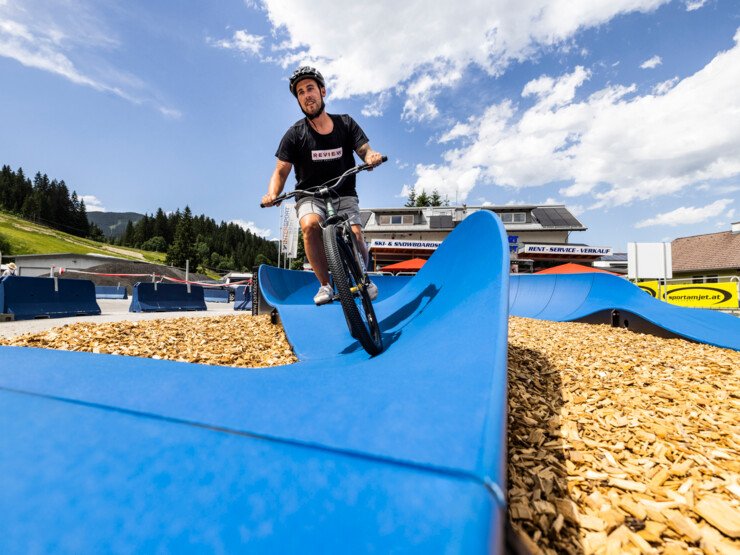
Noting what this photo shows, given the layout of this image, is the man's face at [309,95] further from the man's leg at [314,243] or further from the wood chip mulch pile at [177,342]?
the wood chip mulch pile at [177,342]

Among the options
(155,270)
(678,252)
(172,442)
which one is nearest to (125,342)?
(172,442)

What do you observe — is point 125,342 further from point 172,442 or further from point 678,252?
point 678,252

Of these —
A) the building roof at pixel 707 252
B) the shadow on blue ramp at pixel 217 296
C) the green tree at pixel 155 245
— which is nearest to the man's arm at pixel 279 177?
the shadow on blue ramp at pixel 217 296

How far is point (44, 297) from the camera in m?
7.40

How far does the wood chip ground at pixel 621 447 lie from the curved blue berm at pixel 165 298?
7709mm

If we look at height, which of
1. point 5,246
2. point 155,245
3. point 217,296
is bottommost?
point 217,296

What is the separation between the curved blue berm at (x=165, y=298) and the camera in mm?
9656

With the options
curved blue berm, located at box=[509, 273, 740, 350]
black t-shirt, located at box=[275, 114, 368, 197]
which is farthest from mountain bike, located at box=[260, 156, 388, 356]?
curved blue berm, located at box=[509, 273, 740, 350]

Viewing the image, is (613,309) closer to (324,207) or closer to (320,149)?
(324,207)

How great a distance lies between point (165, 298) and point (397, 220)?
28.0 m

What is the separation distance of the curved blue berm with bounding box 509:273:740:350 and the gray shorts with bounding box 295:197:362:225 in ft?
12.0

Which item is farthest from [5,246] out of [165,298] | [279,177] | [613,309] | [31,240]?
[613,309]

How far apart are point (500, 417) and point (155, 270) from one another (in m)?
55.8

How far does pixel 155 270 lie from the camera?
4791 cm
